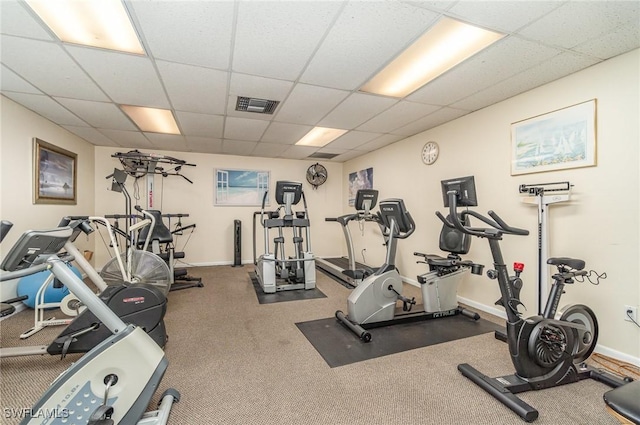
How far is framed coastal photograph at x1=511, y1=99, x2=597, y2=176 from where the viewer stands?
7.75ft

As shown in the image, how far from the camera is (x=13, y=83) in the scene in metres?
2.64

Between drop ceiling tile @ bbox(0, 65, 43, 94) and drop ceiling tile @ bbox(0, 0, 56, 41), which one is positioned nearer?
drop ceiling tile @ bbox(0, 0, 56, 41)

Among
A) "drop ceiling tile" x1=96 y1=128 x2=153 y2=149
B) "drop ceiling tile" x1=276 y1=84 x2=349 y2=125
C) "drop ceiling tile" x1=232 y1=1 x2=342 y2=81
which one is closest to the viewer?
"drop ceiling tile" x1=232 y1=1 x2=342 y2=81

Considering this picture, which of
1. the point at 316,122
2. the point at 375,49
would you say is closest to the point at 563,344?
the point at 375,49

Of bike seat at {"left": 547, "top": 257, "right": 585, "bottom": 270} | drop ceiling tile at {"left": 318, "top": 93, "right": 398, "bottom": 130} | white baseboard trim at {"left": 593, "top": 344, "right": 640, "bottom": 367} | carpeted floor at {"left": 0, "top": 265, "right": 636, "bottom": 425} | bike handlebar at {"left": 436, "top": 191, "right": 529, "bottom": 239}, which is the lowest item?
carpeted floor at {"left": 0, "top": 265, "right": 636, "bottom": 425}

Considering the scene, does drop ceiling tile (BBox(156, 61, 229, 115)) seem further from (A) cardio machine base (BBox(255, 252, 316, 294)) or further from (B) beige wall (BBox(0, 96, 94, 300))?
(A) cardio machine base (BBox(255, 252, 316, 294))

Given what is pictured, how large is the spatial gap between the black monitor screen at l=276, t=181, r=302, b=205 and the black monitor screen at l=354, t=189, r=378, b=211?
3.27 ft

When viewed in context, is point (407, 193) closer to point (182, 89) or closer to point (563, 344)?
point (563, 344)

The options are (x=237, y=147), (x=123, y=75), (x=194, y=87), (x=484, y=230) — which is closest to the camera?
(x=484, y=230)

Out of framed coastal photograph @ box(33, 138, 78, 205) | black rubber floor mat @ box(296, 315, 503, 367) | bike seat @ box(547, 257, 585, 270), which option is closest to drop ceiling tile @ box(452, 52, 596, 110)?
bike seat @ box(547, 257, 585, 270)

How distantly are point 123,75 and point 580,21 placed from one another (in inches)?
146

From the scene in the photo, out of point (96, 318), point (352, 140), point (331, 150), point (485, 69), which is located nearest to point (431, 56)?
point (485, 69)

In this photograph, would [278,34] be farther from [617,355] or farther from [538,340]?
[617,355]

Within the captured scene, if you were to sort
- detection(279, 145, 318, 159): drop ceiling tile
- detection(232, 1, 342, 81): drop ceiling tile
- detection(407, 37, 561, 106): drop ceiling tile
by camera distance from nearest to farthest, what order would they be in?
1. detection(232, 1, 342, 81): drop ceiling tile
2. detection(407, 37, 561, 106): drop ceiling tile
3. detection(279, 145, 318, 159): drop ceiling tile
